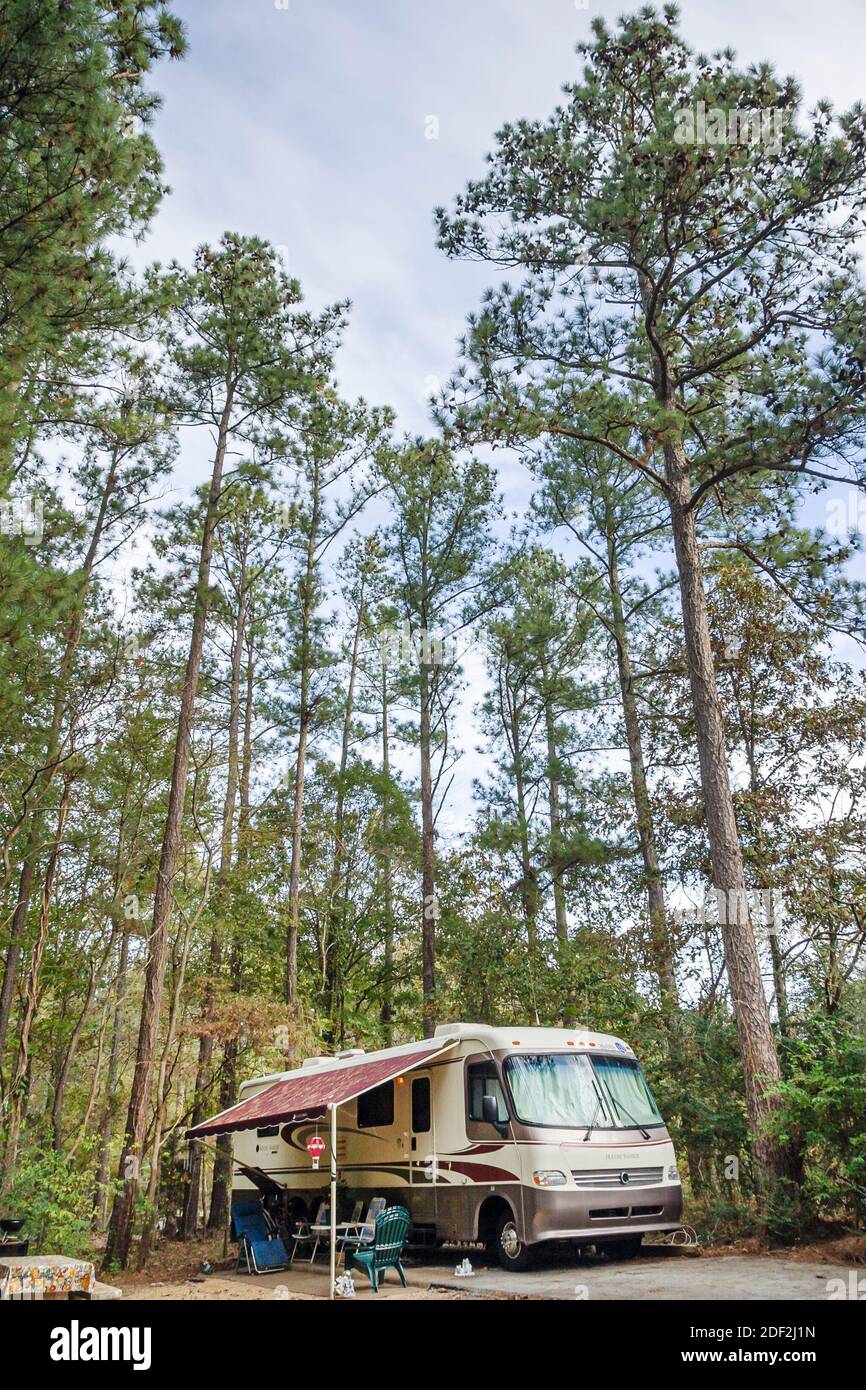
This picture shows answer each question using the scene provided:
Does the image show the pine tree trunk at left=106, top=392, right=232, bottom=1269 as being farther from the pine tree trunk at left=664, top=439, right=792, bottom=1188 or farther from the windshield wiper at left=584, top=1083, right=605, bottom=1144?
the pine tree trunk at left=664, top=439, right=792, bottom=1188

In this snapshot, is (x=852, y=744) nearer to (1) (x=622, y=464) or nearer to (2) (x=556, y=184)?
(1) (x=622, y=464)

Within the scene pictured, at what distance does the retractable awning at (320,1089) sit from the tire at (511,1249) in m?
1.78

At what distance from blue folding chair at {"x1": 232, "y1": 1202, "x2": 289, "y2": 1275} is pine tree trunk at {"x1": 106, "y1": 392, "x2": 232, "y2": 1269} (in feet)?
5.24

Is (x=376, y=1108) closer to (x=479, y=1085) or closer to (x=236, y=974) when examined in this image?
(x=479, y=1085)

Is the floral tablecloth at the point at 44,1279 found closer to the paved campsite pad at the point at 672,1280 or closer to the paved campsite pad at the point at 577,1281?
the paved campsite pad at the point at 577,1281

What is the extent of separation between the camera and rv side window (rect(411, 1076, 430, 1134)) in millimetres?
11117

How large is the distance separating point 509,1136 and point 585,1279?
5.04 ft

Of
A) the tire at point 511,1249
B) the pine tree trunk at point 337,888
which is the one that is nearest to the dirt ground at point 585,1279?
the tire at point 511,1249

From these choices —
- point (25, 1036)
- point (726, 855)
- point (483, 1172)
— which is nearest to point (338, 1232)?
point (483, 1172)

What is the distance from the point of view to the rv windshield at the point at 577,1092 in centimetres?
965

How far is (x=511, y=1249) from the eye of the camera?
930cm

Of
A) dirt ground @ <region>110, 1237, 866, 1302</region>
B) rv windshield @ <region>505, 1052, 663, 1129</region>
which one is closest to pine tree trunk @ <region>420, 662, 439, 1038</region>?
dirt ground @ <region>110, 1237, 866, 1302</region>

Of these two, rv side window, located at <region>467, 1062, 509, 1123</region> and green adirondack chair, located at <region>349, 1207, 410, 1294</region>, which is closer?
green adirondack chair, located at <region>349, 1207, 410, 1294</region>
